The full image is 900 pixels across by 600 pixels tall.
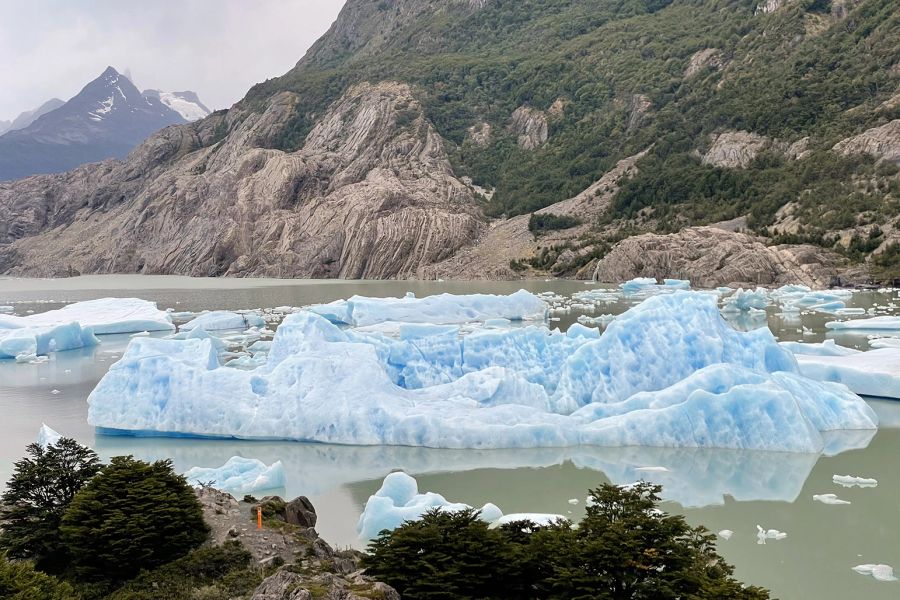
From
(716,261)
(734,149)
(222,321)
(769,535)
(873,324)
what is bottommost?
(769,535)

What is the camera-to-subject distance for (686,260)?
6312 centimetres

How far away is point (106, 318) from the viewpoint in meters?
37.8

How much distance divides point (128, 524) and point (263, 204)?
9072 cm

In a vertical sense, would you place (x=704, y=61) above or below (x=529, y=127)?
above

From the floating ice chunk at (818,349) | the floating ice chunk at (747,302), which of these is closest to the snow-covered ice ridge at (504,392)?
the floating ice chunk at (818,349)

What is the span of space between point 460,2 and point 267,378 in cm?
13231

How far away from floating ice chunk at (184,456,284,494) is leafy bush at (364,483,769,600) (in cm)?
548

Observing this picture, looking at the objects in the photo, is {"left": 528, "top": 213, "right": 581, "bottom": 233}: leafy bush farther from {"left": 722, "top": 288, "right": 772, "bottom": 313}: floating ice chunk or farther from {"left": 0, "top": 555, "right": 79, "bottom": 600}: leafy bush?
{"left": 0, "top": 555, "right": 79, "bottom": 600}: leafy bush

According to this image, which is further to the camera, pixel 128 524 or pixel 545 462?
pixel 545 462

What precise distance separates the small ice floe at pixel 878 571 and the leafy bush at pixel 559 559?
8.97ft

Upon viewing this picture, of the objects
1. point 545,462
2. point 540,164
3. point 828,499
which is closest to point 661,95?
point 540,164

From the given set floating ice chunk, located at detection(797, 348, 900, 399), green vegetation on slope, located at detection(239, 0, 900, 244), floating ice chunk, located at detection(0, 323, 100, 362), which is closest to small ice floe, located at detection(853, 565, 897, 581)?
floating ice chunk, located at detection(797, 348, 900, 399)

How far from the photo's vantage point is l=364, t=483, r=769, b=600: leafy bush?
21.7 feet

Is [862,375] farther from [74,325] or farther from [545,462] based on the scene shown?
[74,325]
